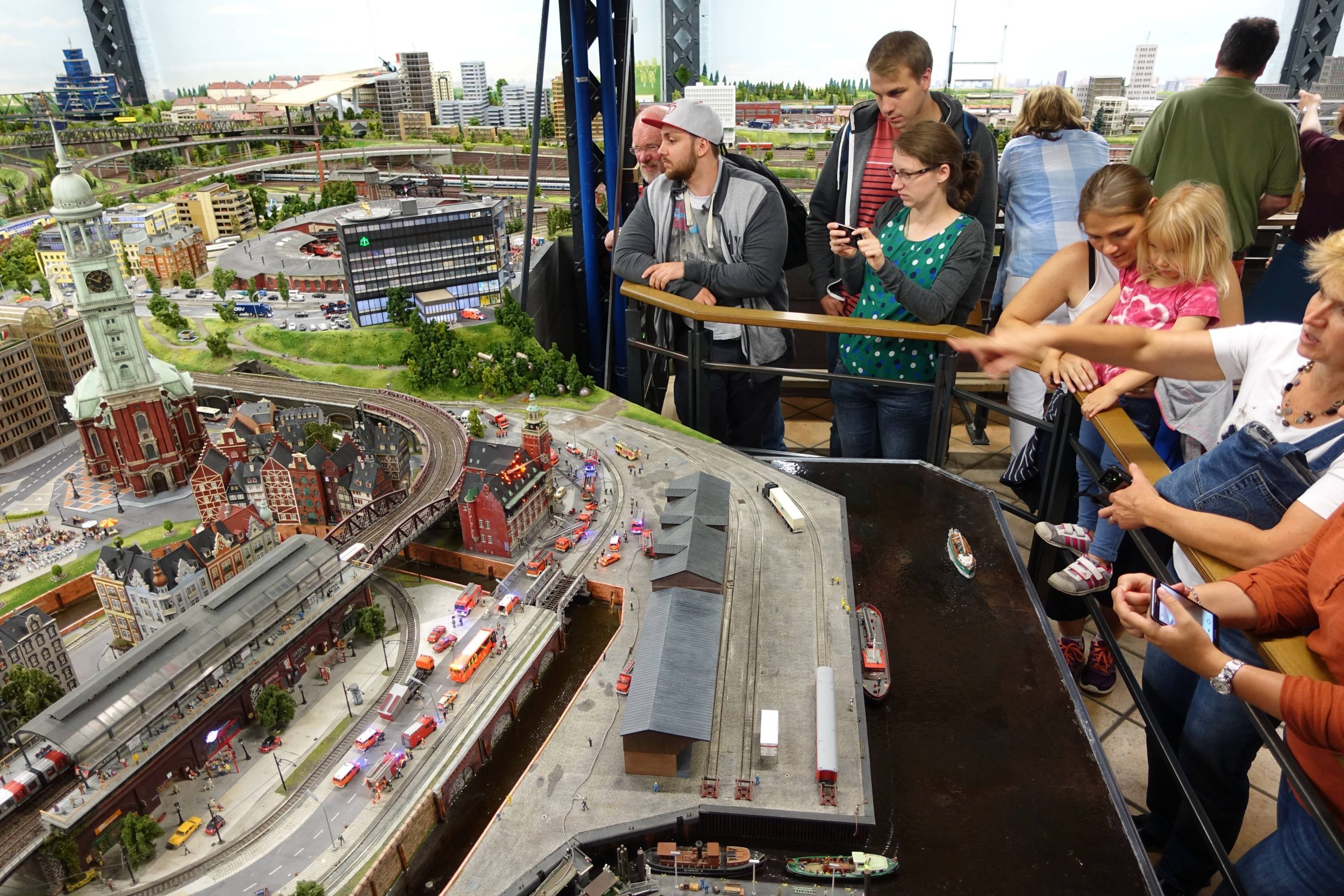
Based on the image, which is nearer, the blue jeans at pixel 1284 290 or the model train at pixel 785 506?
the model train at pixel 785 506

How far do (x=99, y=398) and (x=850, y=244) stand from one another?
9896 millimetres

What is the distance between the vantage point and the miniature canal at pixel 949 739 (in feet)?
11.0

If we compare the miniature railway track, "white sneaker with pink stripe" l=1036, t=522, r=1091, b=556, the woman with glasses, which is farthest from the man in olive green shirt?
the miniature railway track

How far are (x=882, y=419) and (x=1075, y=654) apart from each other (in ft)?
7.36

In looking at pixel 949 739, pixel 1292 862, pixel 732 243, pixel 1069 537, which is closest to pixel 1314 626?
pixel 1292 862

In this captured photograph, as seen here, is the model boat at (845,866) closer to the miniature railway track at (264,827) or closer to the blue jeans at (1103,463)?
the blue jeans at (1103,463)

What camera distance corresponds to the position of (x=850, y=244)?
5.51 m

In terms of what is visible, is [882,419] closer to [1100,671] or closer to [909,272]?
[909,272]

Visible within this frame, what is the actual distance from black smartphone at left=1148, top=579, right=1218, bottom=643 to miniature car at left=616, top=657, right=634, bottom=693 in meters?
2.85

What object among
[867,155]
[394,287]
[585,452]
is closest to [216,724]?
[585,452]

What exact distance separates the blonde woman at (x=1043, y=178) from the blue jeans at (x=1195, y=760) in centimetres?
323

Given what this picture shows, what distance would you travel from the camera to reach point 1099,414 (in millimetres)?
4027

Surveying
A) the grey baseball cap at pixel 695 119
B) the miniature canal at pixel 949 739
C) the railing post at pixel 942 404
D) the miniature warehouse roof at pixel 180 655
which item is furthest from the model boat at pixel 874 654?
the miniature warehouse roof at pixel 180 655

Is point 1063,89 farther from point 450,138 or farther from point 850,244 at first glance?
point 450,138
